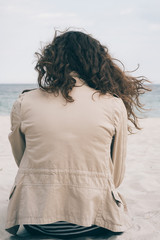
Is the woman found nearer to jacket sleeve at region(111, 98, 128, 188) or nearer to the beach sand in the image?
jacket sleeve at region(111, 98, 128, 188)

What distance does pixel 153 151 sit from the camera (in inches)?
247

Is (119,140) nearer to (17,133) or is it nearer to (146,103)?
(17,133)

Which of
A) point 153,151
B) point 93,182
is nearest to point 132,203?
point 93,182

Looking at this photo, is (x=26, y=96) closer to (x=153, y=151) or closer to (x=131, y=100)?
(x=131, y=100)

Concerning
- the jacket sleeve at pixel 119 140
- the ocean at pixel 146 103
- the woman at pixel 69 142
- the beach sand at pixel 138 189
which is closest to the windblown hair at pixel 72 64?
the woman at pixel 69 142

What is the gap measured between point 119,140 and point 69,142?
0.40m

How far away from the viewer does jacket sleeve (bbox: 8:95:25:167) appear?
219cm

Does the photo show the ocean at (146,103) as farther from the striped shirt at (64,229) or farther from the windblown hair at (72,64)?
the striped shirt at (64,229)

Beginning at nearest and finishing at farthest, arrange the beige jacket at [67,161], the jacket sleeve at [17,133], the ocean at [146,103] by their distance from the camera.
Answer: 1. the beige jacket at [67,161]
2. the jacket sleeve at [17,133]
3. the ocean at [146,103]

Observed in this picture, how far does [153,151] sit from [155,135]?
2433 millimetres

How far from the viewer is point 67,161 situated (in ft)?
6.81

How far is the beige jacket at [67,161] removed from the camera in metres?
2.07

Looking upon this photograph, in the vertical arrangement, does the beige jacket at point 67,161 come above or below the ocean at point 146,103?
above

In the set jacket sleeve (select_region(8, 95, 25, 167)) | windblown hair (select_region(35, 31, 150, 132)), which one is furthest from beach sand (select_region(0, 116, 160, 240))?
windblown hair (select_region(35, 31, 150, 132))
